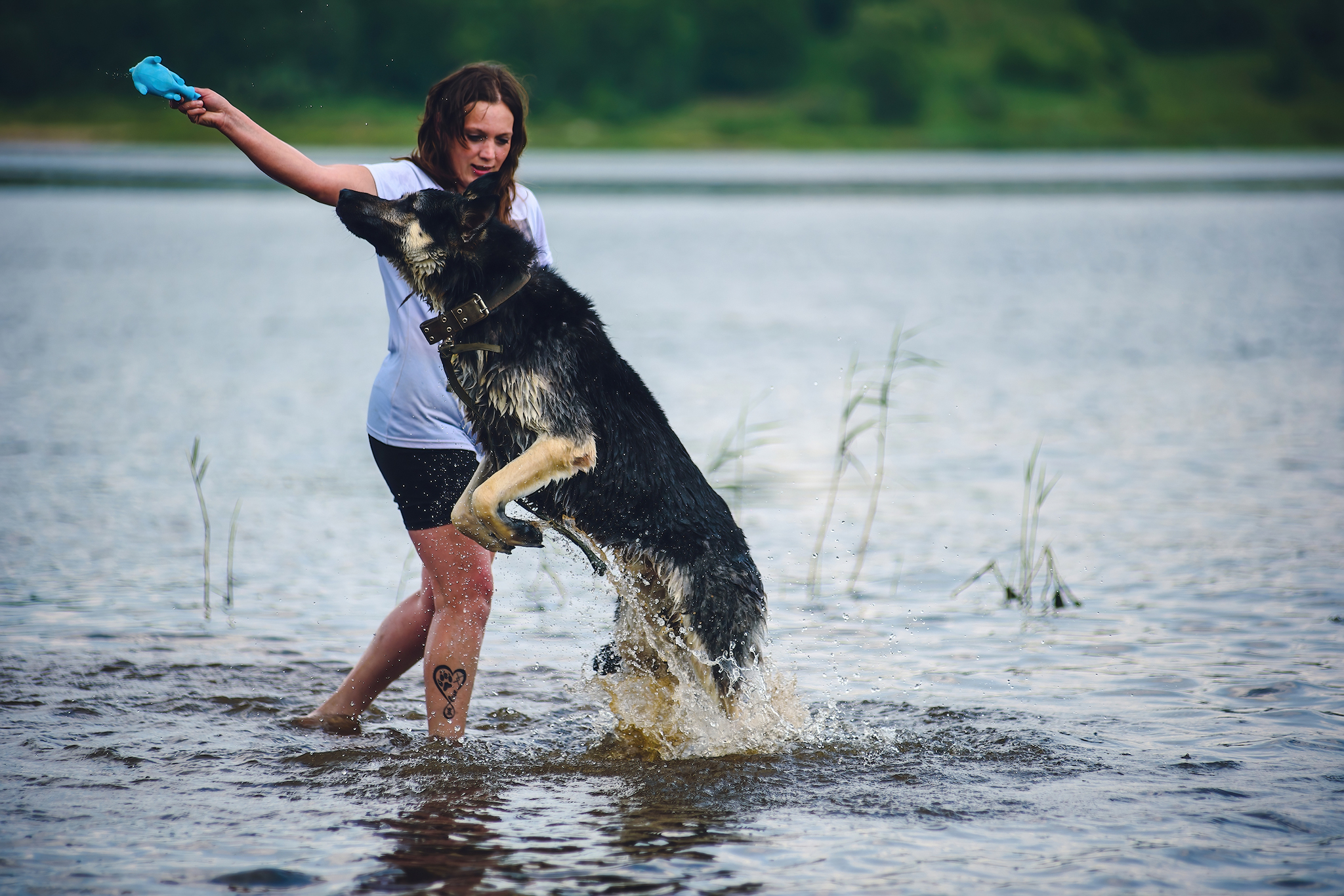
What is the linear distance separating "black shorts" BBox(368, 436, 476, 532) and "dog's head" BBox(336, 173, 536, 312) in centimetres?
54

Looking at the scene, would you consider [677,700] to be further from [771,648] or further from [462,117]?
[462,117]

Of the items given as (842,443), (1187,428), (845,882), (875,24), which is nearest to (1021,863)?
(845,882)

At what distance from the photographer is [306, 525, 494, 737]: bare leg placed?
16.3 feet

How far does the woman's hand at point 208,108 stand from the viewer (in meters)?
4.45

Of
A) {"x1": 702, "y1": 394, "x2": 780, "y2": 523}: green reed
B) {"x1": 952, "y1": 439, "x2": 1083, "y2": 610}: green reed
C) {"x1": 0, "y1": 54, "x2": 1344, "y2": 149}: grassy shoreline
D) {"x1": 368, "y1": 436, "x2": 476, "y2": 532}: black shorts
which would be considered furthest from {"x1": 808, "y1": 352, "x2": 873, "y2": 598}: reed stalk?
{"x1": 0, "y1": 54, "x2": 1344, "y2": 149}: grassy shoreline

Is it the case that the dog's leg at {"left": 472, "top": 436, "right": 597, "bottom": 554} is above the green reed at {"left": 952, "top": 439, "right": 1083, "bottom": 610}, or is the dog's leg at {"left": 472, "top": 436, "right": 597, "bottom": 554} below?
above

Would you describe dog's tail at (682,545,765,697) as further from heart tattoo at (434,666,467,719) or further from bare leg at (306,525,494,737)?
heart tattoo at (434,666,467,719)

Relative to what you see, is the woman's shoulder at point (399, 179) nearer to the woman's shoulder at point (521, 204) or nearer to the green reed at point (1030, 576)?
the woman's shoulder at point (521, 204)

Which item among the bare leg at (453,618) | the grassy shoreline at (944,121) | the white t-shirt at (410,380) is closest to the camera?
the white t-shirt at (410,380)

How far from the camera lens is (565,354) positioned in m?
4.88

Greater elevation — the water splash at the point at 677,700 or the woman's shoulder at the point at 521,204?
the woman's shoulder at the point at 521,204

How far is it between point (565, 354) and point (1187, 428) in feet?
33.3

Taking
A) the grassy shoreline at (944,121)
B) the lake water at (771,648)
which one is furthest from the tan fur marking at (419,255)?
the grassy shoreline at (944,121)

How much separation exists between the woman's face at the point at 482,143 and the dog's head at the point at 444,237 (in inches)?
8.1
